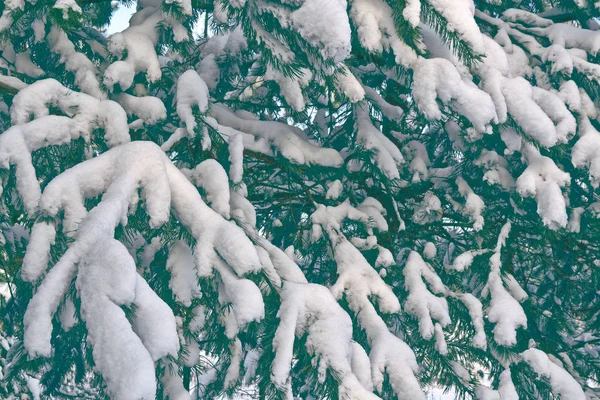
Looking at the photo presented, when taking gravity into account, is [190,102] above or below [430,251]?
above

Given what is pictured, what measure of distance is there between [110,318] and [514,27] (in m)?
3.38

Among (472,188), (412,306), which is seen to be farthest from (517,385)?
(472,188)

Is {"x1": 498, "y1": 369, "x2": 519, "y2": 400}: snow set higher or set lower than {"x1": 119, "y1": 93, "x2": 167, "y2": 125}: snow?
lower

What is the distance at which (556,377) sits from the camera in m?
3.02

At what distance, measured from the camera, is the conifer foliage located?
6.80ft

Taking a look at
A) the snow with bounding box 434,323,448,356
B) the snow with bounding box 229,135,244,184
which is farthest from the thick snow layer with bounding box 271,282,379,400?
the snow with bounding box 434,323,448,356

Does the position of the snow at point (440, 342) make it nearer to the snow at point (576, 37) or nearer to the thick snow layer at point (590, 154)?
the thick snow layer at point (590, 154)

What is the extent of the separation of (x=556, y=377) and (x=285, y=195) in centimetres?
191

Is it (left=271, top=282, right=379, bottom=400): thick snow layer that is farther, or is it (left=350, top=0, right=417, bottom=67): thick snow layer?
(left=350, top=0, right=417, bottom=67): thick snow layer

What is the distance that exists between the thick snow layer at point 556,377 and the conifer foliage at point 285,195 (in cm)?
1

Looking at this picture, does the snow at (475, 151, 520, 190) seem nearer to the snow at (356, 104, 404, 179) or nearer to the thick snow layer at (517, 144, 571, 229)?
the thick snow layer at (517, 144, 571, 229)

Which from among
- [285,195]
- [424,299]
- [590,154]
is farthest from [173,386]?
[590,154]

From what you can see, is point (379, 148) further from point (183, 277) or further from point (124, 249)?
point (124, 249)

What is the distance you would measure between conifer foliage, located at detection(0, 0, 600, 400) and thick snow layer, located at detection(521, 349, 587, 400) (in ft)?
0.04
